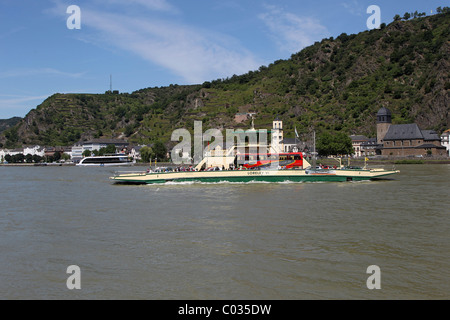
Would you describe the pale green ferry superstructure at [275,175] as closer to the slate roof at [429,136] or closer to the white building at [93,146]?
the slate roof at [429,136]

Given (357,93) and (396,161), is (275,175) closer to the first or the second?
(396,161)

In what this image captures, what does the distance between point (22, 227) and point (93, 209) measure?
6.11 metres

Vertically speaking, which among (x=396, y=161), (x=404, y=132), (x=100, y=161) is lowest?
(x=396, y=161)

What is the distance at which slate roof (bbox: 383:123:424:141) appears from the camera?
110812 mm

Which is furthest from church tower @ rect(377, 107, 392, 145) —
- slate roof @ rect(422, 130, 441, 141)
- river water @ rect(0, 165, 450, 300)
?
river water @ rect(0, 165, 450, 300)

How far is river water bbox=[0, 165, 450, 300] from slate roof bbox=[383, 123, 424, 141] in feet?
305

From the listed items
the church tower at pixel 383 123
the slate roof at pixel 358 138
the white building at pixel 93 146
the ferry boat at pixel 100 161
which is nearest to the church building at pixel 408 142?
the church tower at pixel 383 123

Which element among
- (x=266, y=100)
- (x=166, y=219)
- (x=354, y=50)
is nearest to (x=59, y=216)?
(x=166, y=219)

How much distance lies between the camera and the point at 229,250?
14938 millimetres

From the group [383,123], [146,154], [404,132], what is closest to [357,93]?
[383,123]

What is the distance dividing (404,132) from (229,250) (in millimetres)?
112259

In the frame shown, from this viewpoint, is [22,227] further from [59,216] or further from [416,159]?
[416,159]

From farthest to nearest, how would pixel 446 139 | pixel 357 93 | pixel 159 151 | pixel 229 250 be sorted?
pixel 357 93 → pixel 159 151 → pixel 446 139 → pixel 229 250

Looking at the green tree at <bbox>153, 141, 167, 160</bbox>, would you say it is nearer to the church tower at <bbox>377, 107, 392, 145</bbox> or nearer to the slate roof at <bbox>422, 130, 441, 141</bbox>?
the church tower at <bbox>377, 107, 392, 145</bbox>
